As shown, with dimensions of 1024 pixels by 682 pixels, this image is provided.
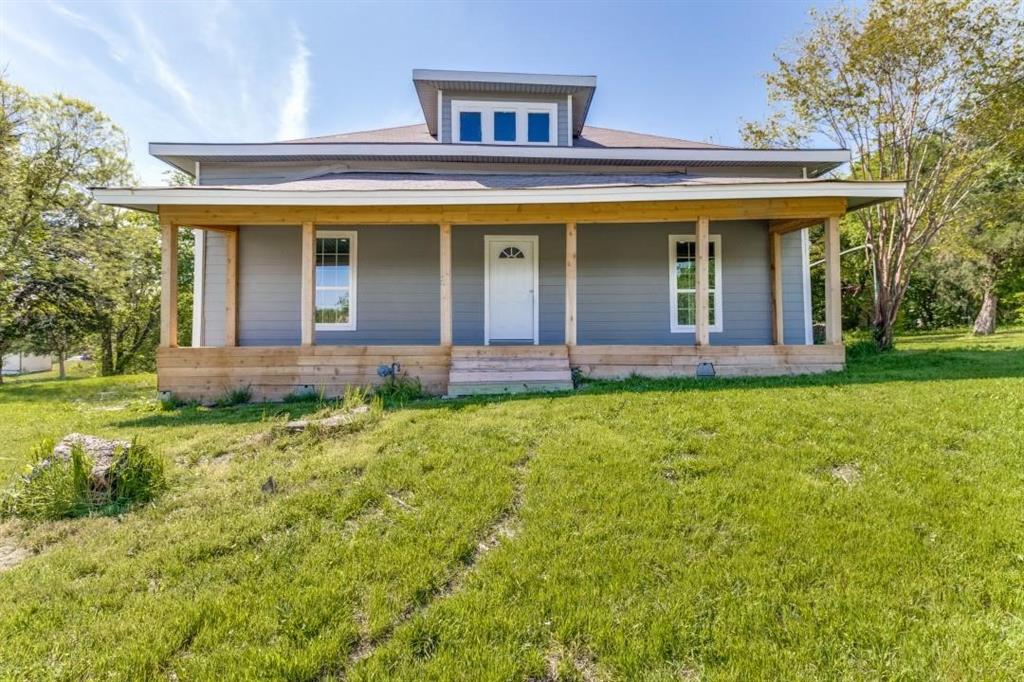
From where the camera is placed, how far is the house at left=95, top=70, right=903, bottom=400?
7.32 metres

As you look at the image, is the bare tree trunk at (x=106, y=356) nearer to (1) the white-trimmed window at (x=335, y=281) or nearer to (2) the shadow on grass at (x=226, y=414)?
(1) the white-trimmed window at (x=335, y=281)

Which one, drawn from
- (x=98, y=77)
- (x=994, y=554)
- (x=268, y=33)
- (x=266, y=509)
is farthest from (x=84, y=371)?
(x=994, y=554)

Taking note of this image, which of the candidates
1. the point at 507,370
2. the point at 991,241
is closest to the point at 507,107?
the point at 507,370

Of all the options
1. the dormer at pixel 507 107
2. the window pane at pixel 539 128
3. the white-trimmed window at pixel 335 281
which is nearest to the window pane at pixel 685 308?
the dormer at pixel 507 107

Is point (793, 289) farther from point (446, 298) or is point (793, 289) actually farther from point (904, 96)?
point (446, 298)

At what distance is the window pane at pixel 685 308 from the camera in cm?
909

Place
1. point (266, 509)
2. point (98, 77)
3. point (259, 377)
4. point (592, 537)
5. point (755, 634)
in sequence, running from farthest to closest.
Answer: point (98, 77), point (259, 377), point (266, 509), point (592, 537), point (755, 634)

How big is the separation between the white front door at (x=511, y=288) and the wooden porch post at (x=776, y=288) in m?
4.48

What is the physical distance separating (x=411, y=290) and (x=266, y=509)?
613 cm

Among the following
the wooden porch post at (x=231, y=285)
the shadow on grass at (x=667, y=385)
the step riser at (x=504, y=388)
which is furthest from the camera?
the wooden porch post at (x=231, y=285)

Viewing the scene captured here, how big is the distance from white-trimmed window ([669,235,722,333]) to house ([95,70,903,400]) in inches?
1.1

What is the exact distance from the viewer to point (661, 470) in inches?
144

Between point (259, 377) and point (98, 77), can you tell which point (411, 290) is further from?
point (98, 77)

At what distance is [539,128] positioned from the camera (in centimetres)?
1005
